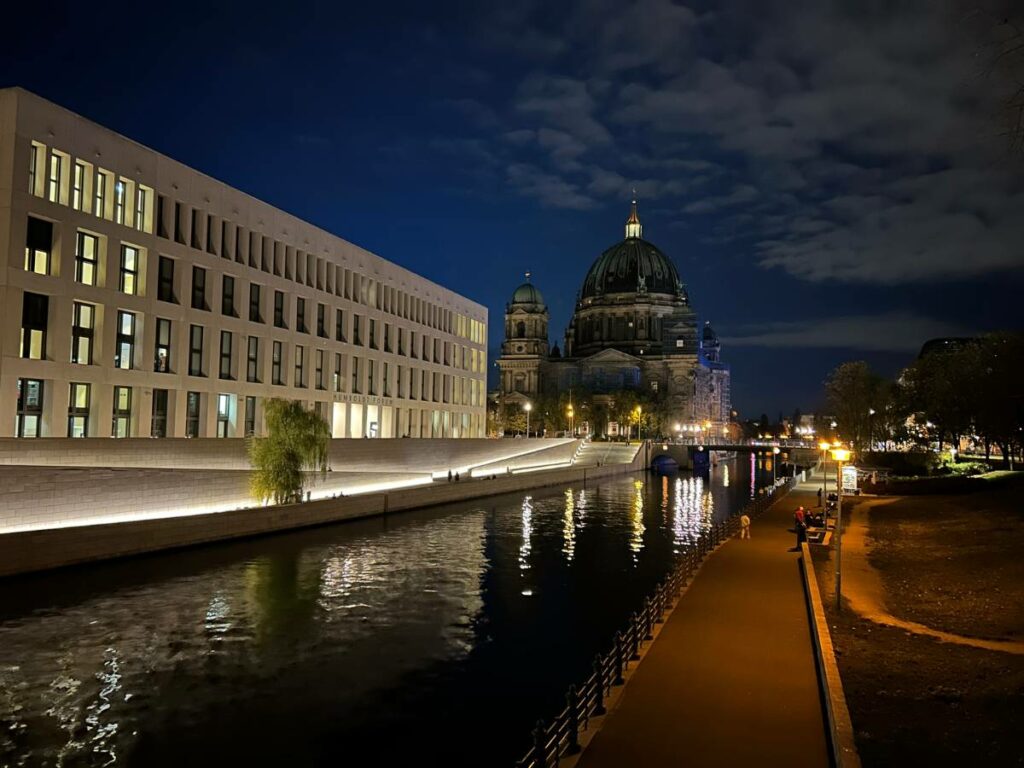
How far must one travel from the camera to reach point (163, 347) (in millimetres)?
47531

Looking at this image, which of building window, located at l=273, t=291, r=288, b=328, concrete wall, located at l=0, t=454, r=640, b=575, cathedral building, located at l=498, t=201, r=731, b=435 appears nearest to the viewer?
concrete wall, located at l=0, t=454, r=640, b=575

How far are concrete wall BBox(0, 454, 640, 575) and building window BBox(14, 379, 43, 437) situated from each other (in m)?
11.0

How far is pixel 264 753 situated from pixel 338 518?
1235 inches

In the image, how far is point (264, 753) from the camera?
48.6 feet

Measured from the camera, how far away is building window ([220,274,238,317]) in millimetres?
53188

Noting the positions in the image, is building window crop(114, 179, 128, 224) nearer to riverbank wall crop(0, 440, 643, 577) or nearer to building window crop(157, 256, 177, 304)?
building window crop(157, 256, 177, 304)

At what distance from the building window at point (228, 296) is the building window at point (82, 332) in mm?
10740

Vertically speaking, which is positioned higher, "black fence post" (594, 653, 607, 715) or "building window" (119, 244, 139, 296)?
"building window" (119, 244, 139, 296)

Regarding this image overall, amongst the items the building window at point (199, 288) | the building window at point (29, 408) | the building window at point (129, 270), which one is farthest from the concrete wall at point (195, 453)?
the building window at point (199, 288)

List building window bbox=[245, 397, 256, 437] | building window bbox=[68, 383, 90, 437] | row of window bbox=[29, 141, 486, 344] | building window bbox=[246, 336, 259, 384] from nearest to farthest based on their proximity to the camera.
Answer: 1. row of window bbox=[29, 141, 486, 344]
2. building window bbox=[68, 383, 90, 437]
3. building window bbox=[245, 397, 256, 437]
4. building window bbox=[246, 336, 259, 384]

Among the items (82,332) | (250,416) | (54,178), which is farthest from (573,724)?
(250,416)

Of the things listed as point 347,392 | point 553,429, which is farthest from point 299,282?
point 553,429

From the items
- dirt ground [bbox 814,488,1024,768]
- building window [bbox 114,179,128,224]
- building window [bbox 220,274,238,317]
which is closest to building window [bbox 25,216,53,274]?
building window [bbox 114,179,128,224]

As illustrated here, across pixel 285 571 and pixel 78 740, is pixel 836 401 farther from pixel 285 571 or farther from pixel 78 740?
pixel 78 740
